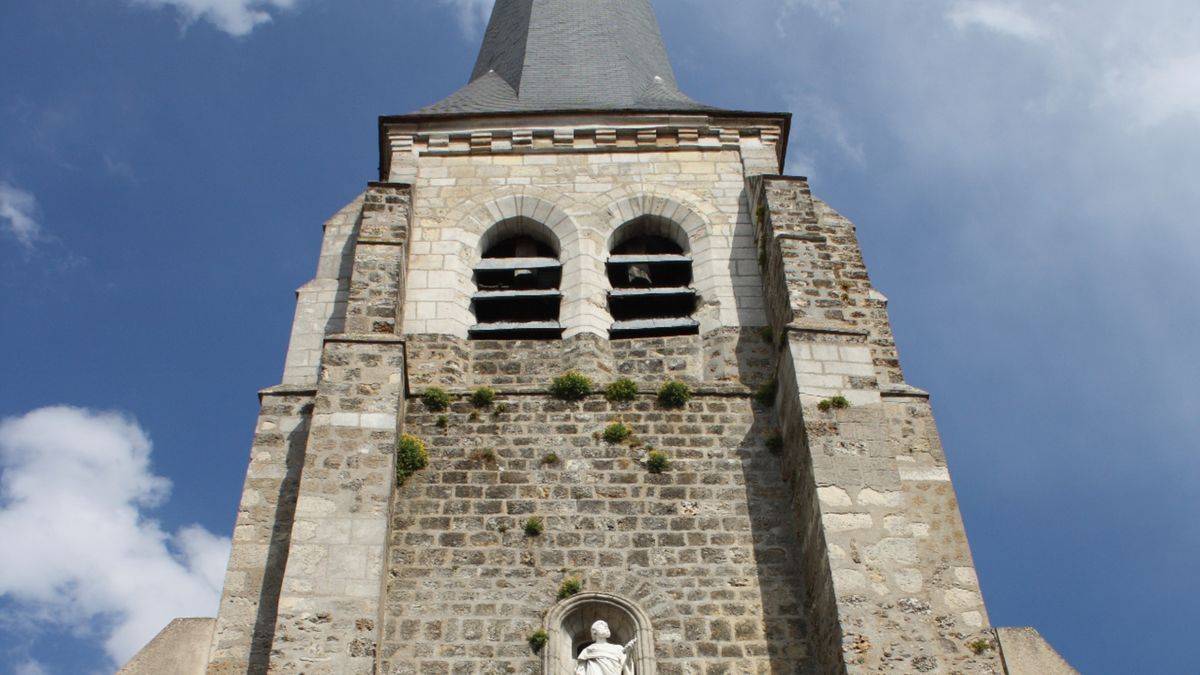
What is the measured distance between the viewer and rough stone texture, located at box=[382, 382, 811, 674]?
848 cm

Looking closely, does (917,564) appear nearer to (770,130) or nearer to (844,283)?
(844,283)

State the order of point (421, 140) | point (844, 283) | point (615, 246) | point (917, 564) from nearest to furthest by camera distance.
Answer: point (917, 564) < point (844, 283) < point (615, 246) < point (421, 140)

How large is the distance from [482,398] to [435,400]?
38 centimetres

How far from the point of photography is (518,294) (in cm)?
1144

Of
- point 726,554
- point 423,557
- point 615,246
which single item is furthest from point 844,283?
point 423,557

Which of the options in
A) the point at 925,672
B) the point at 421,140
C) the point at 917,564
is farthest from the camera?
the point at 421,140

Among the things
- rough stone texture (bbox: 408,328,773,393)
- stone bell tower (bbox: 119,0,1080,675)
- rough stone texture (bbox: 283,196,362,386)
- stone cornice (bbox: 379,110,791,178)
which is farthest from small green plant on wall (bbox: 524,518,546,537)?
stone cornice (bbox: 379,110,791,178)

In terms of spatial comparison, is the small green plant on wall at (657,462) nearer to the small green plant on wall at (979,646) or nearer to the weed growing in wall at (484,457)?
the weed growing in wall at (484,457)

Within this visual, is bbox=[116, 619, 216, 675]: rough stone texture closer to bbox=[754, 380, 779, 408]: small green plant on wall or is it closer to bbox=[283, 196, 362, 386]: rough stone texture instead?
bbox=[283, 196, 362, 386]: rough stone texture

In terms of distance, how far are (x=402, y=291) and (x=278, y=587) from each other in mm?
3202

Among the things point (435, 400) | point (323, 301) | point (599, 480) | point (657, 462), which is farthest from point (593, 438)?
point (323, 301)

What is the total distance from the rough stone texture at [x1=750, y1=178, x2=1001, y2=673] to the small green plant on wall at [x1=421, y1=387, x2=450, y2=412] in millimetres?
2699

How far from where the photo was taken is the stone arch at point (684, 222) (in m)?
11.6

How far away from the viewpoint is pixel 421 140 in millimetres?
13172
